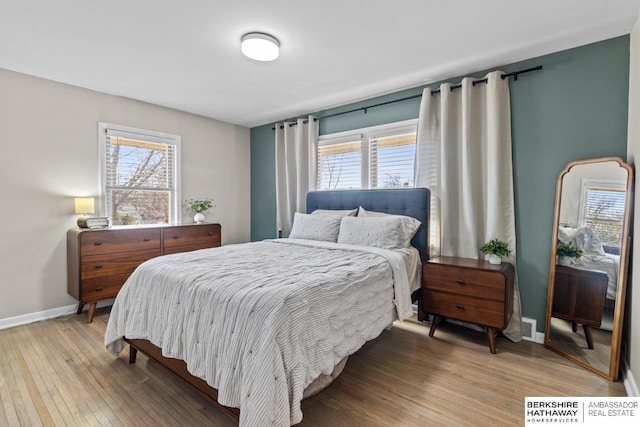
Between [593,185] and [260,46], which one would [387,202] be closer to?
[593,185]

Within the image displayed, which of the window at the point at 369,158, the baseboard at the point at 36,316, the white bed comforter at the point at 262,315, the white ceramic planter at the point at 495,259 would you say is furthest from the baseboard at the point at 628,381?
the baseboard at the point at 36,316

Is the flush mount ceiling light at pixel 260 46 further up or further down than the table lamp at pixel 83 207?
further up

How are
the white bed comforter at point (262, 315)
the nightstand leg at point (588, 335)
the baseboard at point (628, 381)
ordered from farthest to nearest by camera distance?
the nightstand leg at point (588, 335)
the baseboard at point (628, 381)
the white bed comforter at point (262, 315)

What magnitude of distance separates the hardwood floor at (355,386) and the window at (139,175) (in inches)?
64.9

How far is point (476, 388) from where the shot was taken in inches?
78.8

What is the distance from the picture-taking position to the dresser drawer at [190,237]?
3742 mm

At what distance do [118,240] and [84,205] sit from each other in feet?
1.71

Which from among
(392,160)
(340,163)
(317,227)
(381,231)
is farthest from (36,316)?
(392,160)

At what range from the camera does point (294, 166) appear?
176 inches

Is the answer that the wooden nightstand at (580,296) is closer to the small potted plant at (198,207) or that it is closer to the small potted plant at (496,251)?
the small potted plant at (496,251)

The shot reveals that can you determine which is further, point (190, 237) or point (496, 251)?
point (190, 237)

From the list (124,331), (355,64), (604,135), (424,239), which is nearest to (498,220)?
(424,239)

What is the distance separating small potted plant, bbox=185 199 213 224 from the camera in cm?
430

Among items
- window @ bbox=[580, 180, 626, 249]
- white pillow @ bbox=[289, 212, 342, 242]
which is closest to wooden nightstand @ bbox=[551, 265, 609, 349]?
window @ bbox=[580, 180, 626, 249]
